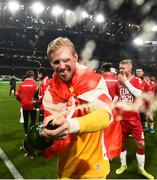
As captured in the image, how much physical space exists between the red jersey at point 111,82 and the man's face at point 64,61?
476cm

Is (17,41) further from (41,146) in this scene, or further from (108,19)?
(41,146)

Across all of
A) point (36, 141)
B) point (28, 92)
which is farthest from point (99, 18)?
point (36, 141)

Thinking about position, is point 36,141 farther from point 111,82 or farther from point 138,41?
point 138,41

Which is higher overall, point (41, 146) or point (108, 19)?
point (108, 19)

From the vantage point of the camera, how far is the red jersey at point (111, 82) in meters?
7.60

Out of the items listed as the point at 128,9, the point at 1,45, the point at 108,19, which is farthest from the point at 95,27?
the point at 1,45

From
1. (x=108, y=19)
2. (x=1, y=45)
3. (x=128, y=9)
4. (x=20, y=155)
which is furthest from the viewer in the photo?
(x=1, y=45)

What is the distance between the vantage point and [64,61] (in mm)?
2775

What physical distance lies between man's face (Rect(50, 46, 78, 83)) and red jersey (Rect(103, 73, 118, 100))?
4.76m

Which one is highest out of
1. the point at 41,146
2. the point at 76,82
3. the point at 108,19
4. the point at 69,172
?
the point at 108,19

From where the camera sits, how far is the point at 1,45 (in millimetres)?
48750

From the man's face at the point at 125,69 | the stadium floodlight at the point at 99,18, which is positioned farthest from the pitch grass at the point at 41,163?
the stadium floodlight at the point at 99,18

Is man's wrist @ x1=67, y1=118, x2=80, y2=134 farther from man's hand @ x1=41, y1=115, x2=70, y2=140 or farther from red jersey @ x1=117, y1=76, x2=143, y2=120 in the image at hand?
red jersey @ x1=117, y1=76, x2=143, y2=120

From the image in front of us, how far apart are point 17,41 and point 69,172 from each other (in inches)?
1887
